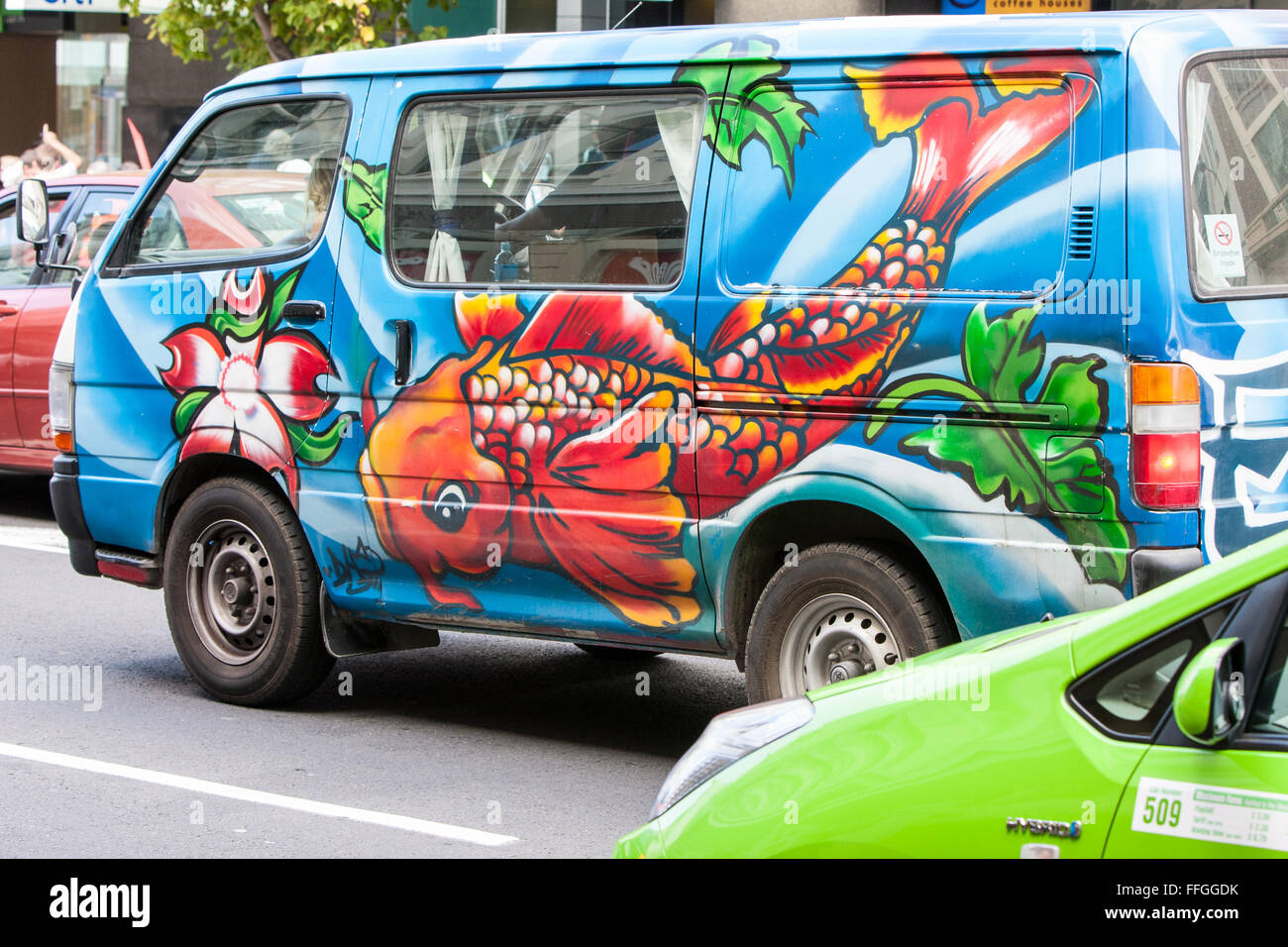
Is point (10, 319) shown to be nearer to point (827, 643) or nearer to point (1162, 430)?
point (827, 643)

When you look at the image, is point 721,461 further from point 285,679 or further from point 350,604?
point 285,679

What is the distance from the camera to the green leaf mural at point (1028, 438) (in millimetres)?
4906

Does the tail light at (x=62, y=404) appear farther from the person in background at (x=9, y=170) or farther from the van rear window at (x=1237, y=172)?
the person in background at (x=9, y=170)

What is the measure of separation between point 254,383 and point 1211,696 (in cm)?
467

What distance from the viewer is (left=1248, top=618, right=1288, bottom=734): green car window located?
9.57 ft

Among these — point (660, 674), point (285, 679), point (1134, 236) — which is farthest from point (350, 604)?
point (1134, 236)

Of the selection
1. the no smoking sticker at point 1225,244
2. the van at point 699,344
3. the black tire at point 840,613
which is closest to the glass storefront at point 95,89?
the van at point 699,344

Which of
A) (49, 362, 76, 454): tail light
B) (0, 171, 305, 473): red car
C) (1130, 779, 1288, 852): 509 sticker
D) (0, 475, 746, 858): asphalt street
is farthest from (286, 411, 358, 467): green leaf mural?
(0, 171, 305, 473): red car

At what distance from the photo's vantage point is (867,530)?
5523 millimetres

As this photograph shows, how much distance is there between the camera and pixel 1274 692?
2926 mm

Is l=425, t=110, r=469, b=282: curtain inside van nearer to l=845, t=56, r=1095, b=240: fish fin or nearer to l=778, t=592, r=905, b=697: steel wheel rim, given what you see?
l=845, t=56, r=1095, b=240: fish fin

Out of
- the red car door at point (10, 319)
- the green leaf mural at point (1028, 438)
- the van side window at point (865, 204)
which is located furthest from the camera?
the red car door at point (10, 319)

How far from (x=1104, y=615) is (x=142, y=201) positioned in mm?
5240

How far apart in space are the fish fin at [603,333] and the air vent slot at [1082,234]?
1.30 metres
